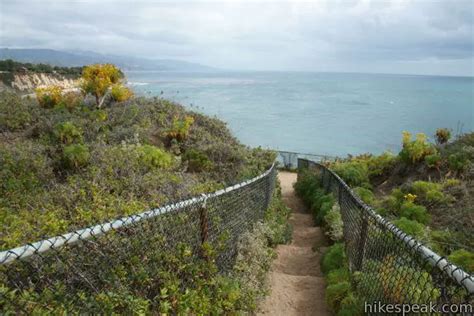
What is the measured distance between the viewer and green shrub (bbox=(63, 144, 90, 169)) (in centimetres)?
753

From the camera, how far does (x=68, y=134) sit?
9367 mm

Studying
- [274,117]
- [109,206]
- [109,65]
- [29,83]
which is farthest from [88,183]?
[274,117]

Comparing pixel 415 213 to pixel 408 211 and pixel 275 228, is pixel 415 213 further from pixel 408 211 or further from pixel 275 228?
pixel 275 228

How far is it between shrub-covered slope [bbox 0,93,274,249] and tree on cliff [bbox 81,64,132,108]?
551 millimetres

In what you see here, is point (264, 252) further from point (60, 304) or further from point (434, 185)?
point (434, 185)

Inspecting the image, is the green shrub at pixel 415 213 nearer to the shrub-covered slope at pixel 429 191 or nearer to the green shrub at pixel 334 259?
the shrub-covered slope at pixel 429 191

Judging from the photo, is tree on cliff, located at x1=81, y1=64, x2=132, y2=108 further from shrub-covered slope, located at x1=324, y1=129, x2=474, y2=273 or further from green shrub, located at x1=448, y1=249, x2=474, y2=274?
green shrub, located at x1=448, y1=249, x2=474, y2=274

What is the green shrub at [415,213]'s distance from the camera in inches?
275

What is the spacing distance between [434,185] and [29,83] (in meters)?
44.8

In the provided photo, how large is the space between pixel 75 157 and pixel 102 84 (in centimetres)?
685

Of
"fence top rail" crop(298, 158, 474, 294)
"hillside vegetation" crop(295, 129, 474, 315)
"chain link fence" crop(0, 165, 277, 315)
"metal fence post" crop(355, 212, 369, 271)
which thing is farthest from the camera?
"metal fence post" crop(355, 212, 369, 271)

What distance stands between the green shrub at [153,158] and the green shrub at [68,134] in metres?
1.74

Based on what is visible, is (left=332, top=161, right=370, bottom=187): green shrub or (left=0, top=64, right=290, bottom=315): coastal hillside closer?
(left=0, top=64, right=290, bottom=315): coastal hillside

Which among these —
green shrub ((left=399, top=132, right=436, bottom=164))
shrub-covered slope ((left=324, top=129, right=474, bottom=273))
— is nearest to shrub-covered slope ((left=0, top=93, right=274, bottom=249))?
shrub-covered slope ((left=324, top=129, right=474, bottom=273))
